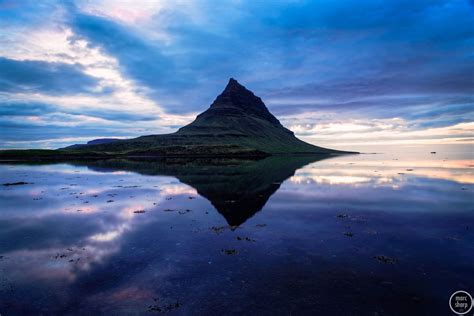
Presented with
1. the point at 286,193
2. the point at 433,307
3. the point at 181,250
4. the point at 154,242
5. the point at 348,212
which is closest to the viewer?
the point at 433,307

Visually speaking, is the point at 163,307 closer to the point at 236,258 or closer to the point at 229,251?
the point at 236,258

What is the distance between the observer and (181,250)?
66.2 ft

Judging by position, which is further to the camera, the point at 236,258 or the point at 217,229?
the point at 217,229

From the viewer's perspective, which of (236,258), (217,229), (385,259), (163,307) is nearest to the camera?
(163,307)

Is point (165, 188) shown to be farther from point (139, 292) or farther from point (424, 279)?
point (424, 279)

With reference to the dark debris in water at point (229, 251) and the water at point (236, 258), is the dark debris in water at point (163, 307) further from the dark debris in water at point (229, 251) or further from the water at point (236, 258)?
the dark debris in water at point (229, 251)

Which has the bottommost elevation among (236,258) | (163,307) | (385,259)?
(163,307)

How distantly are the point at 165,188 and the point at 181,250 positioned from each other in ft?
109

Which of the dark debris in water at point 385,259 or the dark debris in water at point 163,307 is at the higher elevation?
the dark debris in water at point 385,259

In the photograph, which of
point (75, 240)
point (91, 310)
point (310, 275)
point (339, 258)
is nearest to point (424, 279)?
point (339, 258)

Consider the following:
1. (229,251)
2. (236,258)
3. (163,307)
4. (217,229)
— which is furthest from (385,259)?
(163,307)

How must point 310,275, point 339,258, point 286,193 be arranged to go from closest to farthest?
point 310,275, point 339,258, point 286,193

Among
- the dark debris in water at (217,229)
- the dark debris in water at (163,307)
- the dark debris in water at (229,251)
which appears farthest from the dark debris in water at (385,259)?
the dark debris in water at (163,307)

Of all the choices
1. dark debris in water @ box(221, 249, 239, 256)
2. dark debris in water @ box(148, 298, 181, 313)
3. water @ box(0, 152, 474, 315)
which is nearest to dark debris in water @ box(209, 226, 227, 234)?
water @ box(0, 152, 474, 315)
